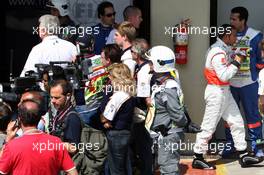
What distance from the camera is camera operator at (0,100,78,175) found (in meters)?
5.63

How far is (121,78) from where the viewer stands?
7.74 metres

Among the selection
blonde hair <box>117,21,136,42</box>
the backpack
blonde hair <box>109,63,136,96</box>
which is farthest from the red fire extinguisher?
the backpack

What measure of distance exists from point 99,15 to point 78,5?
0.90m

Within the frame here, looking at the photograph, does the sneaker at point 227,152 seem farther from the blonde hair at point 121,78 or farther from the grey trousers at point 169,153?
the blonde hair at point 121,78

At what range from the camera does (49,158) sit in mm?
5734

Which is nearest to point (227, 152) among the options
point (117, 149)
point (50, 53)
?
point (117, 149)

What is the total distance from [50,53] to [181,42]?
2.33 metres

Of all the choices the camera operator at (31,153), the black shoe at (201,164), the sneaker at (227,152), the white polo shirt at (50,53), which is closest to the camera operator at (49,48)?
the white polo shirt at (50,53)

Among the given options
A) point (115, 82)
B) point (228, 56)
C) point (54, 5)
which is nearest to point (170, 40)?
point (228, 56)

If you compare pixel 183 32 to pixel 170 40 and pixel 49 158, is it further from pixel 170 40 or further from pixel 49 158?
pixel 49 158

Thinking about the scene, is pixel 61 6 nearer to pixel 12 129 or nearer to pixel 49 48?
pixel 49 48

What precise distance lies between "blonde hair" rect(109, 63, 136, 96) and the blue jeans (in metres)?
0.47

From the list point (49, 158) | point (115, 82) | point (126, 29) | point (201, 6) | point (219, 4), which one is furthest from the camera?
point (219, 4)

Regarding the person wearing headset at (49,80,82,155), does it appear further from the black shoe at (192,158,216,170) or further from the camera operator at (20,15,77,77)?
the black shoe at (192,158,216,170)
